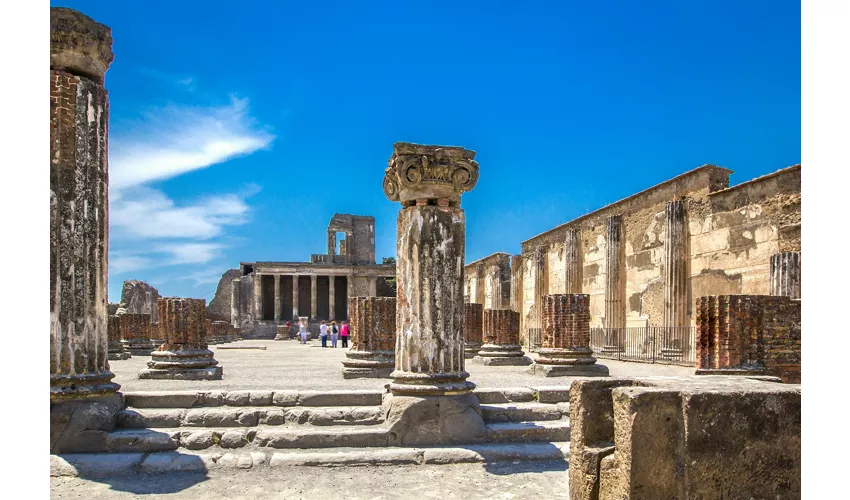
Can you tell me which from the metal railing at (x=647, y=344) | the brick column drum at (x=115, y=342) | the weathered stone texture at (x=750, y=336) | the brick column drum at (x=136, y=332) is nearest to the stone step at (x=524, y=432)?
the weathered stone texture at (x=750, y=336)

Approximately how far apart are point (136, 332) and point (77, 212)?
14.3 m

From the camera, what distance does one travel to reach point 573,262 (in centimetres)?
2684

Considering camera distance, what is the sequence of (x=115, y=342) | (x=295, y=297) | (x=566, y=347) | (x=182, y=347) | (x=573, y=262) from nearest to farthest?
(x=182, y=347), (x=566, y=347), (x=115, y=342), (x=573, y=262), (x=295, y=297)

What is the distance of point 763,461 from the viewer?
3451mm

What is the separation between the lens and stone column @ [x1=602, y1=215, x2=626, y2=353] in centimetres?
2327

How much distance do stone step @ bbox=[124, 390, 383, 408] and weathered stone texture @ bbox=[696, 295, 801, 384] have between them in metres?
4.89

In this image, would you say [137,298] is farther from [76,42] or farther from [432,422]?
[432,422]

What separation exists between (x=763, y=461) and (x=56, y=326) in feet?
20.6

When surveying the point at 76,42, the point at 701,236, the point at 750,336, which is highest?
the point at 76,42

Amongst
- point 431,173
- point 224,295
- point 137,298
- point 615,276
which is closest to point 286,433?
point 431,173

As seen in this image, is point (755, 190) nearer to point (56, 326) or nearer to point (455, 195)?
point (455, 195)

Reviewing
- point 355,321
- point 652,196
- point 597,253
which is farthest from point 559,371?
point 597,253

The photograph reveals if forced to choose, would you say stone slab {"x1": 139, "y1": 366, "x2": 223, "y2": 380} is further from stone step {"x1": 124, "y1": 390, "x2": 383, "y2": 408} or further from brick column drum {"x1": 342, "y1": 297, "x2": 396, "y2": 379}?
stone step {"x1": 124, "y1": 390, "x2": 383, "y2": 408}

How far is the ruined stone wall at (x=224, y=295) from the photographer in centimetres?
5178
